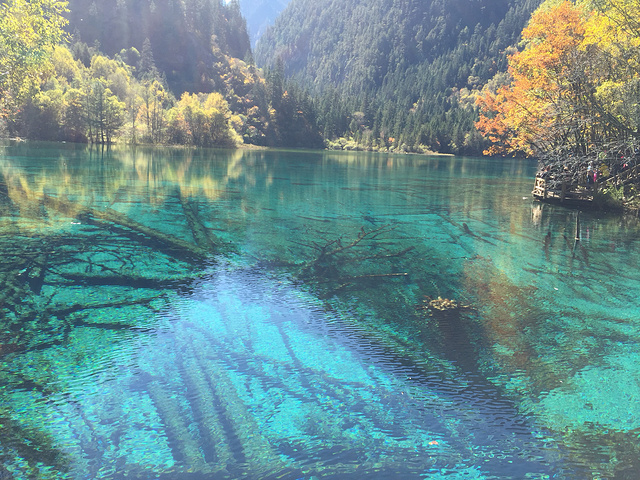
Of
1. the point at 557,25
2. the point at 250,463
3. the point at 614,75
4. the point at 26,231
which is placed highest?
the point at 557,25

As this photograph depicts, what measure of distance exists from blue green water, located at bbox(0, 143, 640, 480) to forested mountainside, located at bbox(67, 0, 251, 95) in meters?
169

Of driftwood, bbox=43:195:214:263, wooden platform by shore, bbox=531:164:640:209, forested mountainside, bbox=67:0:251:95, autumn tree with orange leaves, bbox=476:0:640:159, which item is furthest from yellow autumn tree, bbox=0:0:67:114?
forested mountainside, bbox=67:0:251:95

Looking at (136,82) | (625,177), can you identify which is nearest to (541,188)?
(625,177)

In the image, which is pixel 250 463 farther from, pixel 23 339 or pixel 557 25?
pixel 557 25

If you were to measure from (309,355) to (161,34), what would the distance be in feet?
681

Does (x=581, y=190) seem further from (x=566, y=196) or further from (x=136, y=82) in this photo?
(x=136, y=82)

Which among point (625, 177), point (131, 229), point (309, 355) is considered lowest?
point (309, 355)

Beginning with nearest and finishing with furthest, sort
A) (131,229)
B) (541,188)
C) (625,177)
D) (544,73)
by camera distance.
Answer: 1. (131,229)
2. (625,177)
3. (544,73)
4. (541,188)

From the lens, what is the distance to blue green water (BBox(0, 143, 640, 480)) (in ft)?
15.6

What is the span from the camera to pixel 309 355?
23.0 feet

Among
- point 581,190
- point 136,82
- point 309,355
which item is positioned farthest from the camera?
point 136,82

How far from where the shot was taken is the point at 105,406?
543 cm

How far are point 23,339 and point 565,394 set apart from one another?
8523 mm

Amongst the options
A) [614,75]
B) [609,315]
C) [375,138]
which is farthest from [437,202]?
[375,138]
